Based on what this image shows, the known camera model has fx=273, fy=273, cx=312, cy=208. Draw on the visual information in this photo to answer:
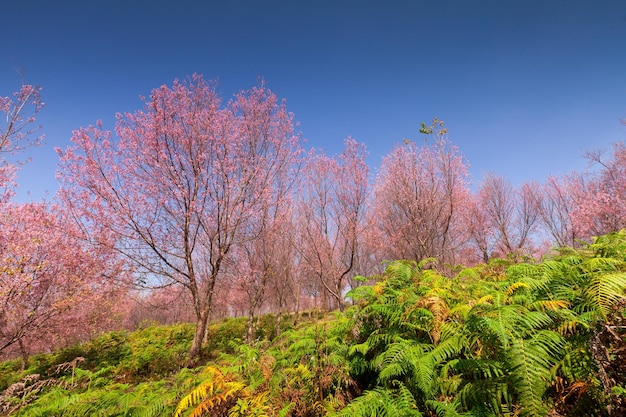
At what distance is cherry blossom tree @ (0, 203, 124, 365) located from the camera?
9.25 meters

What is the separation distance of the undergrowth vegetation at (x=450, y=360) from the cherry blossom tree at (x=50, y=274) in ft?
24.8

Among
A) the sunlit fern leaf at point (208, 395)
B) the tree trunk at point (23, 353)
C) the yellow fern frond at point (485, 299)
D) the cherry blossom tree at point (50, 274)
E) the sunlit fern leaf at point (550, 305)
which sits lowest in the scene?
the tree trunk at point (23, 353)

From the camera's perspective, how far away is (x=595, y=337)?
6.11 feet

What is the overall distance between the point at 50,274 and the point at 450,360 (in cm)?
1334

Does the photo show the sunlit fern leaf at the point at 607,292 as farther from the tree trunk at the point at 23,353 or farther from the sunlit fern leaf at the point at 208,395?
the tree trunk at the point at 23,353

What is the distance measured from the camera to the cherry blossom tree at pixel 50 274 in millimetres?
9250

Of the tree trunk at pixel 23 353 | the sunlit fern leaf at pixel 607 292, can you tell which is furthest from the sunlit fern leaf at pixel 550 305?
the tree trunk at pixel 23 353

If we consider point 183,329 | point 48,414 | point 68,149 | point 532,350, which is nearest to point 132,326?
point 183,329

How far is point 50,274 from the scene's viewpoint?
33.0 ft

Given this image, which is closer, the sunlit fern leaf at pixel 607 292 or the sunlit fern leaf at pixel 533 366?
the sunlit fern leaf at pixel 533 366

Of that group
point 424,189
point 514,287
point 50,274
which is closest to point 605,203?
point 424,189

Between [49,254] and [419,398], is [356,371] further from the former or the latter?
[49,254]

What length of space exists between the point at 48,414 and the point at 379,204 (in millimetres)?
18019

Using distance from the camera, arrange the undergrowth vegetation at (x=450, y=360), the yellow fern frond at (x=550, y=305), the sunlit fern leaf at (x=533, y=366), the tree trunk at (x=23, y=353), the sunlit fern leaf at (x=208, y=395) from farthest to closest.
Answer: the tree trunk at (x=23, y=353)
the sunlit fern leaf at (x=208, y=395)
the yellow fern frond at (x=550, y=305)
the undergrowth vegetation at (x=450, y=360)
the sunlit fern leaf at (x=533, y=366)
